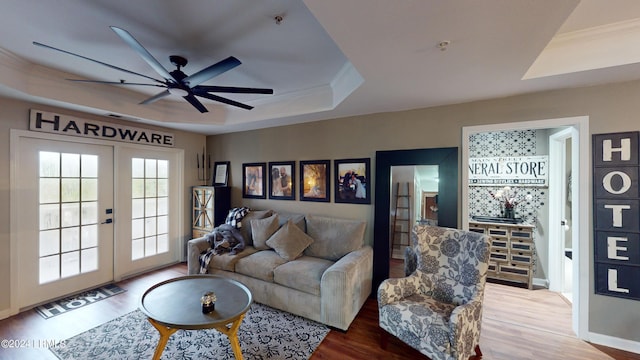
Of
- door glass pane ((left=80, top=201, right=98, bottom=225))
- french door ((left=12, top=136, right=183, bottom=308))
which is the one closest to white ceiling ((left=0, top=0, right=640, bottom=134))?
french door ((left=12, top=136, right=183, bottom=308))

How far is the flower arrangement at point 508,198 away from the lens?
3.82 metres

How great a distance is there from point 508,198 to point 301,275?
344 centimetres

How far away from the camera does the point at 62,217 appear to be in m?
3.27

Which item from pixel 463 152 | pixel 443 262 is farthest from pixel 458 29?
pixel 443 262

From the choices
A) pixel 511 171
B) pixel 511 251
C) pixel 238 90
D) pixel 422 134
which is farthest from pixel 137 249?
pixel 511 171

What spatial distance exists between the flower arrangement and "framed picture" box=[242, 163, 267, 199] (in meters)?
3.85

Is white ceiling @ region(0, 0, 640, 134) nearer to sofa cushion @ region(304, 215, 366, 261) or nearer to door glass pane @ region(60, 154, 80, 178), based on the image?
door glass pane @ region(60, 154, 80, 178)

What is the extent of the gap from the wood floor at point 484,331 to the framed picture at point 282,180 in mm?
2043

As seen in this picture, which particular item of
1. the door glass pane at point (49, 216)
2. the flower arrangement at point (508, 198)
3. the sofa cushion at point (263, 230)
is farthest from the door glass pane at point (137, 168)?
the flower arrangement at point (508, 198)

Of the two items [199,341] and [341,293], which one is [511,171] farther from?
[199,341]

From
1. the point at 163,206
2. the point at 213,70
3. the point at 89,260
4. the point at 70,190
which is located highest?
the point at 213,70

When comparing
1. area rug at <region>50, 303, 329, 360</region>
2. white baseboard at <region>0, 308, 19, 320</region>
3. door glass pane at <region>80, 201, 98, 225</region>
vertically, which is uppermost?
door glass pane at <region>80, 201, 98, 225</region>

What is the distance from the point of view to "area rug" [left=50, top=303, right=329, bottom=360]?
2.18 metres

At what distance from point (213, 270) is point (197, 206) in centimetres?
173
